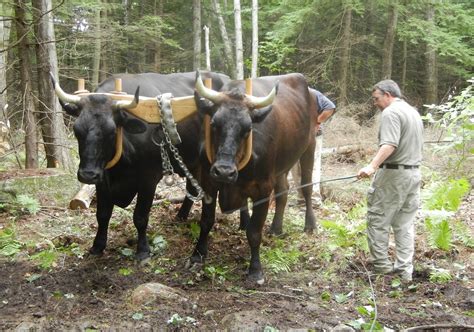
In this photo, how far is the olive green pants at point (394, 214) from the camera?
20.0ft

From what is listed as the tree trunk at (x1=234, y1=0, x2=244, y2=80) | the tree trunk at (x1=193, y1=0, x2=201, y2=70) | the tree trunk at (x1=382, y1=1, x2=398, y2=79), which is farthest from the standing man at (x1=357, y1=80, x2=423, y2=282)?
the tree trunk at (x1=193, y1=0, x2=201, y2=70)

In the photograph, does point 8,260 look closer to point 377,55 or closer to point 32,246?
point 32,246

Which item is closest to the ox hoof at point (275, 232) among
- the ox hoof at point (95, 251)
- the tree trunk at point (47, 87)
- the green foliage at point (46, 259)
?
the ox hoof at point (95, 251)

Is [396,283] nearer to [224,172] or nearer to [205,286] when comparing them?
[205,286]

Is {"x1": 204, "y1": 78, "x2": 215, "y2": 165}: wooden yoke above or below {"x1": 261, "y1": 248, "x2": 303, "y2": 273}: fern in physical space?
above

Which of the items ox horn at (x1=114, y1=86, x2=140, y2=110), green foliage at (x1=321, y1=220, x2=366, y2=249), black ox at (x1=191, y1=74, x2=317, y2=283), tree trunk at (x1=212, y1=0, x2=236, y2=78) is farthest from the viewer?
tree trunk at (x1=212, y1=0, x2=236, y2=78)

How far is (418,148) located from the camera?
6.12 metres

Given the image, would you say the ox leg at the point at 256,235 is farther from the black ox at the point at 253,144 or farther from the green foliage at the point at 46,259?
the green foliage at the point at 46,259

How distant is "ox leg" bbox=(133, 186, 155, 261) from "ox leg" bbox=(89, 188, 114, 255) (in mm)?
351

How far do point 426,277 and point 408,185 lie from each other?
49.3 inches

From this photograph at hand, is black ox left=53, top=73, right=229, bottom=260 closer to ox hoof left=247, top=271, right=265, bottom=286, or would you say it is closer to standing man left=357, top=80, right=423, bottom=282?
ox hoof left=247, top=271, right=265, bottom=286

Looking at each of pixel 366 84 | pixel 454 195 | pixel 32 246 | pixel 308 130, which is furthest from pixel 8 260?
pixel 366 84

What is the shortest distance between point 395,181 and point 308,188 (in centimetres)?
242

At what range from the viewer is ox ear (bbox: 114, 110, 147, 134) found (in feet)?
18.8
